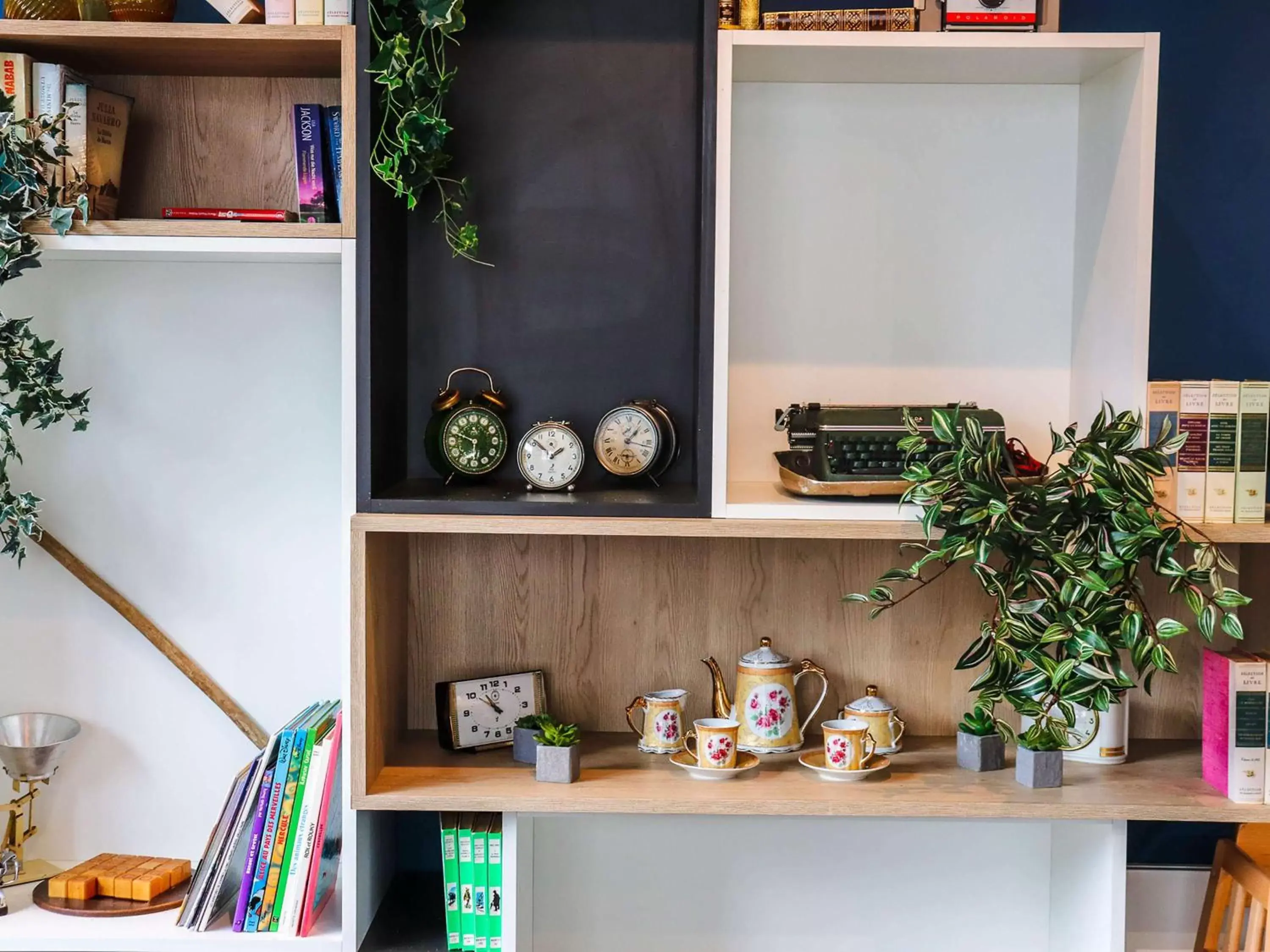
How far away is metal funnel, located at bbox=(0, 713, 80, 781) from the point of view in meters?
1.83

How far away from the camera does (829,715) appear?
1.94 meters

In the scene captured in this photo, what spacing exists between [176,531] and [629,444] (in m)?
0.79

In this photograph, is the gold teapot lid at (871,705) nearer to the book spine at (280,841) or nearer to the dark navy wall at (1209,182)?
the dark navy wall at (1209,182)

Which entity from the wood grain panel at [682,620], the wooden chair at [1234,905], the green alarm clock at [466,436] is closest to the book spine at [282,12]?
the green alarm clock at [466,436]

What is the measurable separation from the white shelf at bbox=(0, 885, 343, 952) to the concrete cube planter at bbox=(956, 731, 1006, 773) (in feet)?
3.14

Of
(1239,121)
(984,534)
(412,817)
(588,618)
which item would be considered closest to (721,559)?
(588,618)

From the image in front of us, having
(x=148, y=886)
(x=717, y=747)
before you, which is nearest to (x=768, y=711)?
(x=717, y=747)

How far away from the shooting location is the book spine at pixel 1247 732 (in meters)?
1.62

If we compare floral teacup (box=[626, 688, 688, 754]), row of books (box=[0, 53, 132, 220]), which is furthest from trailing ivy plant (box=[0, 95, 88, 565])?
floral teacup (box=[626, 688, 688, 754])

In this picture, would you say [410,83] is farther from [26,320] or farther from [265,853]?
[265,853]

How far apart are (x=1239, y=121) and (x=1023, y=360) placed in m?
0.53

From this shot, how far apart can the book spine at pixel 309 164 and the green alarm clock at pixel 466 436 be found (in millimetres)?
333

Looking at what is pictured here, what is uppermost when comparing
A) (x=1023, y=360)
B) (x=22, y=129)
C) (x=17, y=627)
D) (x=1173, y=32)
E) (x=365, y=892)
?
(x=1173, y=32)

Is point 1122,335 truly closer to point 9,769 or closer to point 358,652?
point 358,652
